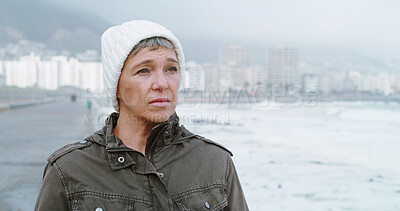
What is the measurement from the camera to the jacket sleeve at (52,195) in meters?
1.36

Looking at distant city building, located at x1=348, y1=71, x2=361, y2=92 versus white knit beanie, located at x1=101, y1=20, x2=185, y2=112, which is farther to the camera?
distant city building, located at x1=348, y1=71, x2=361, y2=92

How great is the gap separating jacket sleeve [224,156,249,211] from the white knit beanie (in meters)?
0.53

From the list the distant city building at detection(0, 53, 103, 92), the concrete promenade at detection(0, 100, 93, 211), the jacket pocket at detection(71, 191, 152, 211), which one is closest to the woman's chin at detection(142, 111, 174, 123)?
the jacket pocket at detection(71, 191, 152, 211)

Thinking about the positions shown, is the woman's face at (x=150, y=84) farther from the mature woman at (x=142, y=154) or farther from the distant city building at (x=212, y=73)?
the distant city building at (x=212, y=73)

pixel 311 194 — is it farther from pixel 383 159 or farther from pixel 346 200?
pixel 383 159

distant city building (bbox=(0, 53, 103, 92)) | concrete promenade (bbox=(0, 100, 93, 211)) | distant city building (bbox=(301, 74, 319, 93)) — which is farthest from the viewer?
distant city building (bbox=(301, 74, 319, 93))

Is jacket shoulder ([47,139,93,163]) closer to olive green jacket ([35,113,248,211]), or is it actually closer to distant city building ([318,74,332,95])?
olive green jacket ([35,113,248,211])

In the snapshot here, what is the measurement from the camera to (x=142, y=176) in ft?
4.70

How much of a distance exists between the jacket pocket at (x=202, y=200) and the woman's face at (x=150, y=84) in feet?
0.97

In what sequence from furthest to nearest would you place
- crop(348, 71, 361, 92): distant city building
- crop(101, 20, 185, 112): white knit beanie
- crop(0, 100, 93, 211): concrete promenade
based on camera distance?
crop(348, 71, 361, 92): distant city building → crop(0, 100, 93, 211): concrete promenade → crop(101, 20, 185, 112): white knit beanie

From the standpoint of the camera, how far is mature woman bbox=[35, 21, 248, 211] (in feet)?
4.55

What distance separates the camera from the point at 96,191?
4.54ft

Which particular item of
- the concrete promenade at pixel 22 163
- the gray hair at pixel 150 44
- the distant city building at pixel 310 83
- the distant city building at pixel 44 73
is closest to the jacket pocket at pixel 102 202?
the gray hair at pixel 150 44

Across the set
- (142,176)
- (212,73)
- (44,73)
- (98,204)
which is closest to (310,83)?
(212,73)
